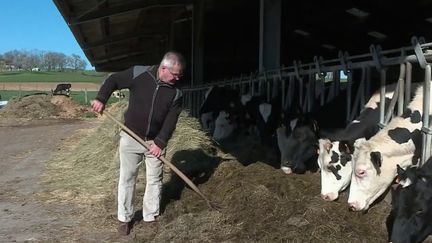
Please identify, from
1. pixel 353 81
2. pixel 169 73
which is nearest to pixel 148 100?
pixel 169 73

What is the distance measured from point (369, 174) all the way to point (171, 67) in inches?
94.3

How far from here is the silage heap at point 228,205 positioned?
18.4 feet

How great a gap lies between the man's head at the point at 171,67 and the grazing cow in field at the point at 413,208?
8.96 ft

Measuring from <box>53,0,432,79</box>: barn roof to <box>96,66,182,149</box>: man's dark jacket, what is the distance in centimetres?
586

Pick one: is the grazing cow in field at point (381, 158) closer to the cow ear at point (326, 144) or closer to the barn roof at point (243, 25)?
the cow ear at point (326, 144)

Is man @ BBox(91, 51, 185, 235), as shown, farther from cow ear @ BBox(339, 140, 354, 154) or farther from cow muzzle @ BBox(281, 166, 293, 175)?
cow ear @ BBox(339, 140, 354, 154)

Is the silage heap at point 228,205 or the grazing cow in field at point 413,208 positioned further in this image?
the silage heap at point 228,205

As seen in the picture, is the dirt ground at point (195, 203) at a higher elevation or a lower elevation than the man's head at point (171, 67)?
lower

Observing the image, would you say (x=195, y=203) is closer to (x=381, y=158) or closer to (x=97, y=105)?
(x=97, y=105)

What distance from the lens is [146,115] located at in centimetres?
667

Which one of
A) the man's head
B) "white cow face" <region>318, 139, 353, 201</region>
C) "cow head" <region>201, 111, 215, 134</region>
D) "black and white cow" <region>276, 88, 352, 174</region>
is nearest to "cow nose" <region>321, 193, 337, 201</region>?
"white cow face" <region>318, 139, 353, 201</region>

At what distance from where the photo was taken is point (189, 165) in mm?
8789

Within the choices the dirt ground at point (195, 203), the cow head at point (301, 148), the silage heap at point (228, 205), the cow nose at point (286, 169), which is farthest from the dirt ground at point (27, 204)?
the cow head at point (301, 148)

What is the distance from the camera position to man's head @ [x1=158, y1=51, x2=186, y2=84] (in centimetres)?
649
